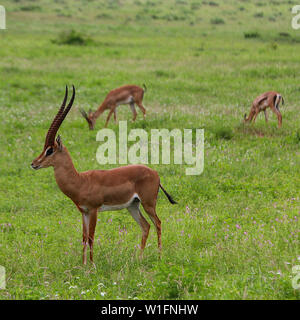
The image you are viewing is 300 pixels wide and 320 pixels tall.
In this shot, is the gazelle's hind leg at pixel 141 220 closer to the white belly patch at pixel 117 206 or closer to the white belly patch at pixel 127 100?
the white belly patch at pixel 117 206

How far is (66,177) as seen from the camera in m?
6.08

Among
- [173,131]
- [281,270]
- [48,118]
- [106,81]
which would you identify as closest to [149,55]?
[106,81]

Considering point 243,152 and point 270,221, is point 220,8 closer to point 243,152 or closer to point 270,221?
point 243,152

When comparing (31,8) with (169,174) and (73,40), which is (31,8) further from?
(169,174)

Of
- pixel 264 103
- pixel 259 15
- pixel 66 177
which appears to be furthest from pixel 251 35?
pixel 66 177

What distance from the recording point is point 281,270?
202 inches

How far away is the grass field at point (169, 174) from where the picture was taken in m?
5.34

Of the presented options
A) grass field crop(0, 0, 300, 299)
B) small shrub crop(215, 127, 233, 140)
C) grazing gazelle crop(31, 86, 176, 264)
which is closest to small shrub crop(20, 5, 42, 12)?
grass field crop(0, 0, 300, 299)

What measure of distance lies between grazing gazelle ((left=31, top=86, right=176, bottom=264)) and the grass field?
570 mm

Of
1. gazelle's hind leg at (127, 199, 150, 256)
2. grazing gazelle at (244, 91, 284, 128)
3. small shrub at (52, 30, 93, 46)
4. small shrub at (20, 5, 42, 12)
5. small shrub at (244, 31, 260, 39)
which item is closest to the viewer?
gazelle's hind leg at (127, 199, 150, 256)

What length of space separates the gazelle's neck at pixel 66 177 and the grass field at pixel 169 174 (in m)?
0.85

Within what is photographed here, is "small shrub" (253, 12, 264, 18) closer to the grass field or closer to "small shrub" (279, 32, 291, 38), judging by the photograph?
the grass field

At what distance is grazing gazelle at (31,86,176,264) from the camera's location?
6.05m

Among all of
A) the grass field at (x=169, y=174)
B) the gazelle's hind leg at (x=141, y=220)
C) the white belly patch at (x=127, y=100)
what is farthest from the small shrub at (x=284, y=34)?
the gazelle's hind leg at (x=141, y=220)
